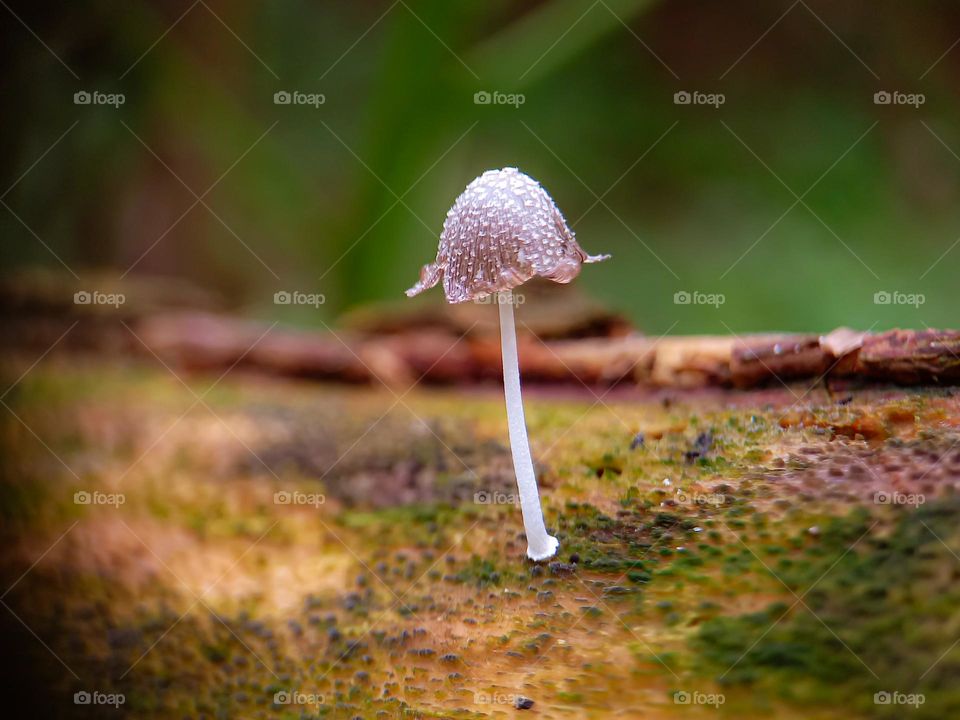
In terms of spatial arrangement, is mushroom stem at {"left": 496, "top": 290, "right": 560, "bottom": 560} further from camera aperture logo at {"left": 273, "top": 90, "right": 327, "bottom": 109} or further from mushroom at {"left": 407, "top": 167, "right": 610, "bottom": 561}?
camera aperture logo at {"left": 273, "top": 90, "right": 327, "bottom": 109}

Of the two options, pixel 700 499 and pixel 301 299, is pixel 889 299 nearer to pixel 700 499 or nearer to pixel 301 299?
pixel 700 499

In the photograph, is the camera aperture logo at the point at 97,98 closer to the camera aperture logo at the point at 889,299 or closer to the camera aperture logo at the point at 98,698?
the camera aperture logo at the point at 98,698

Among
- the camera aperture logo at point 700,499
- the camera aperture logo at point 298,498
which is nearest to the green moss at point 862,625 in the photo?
the camera aperture logo at point 700,499

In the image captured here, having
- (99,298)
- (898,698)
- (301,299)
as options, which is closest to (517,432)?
(898,698)

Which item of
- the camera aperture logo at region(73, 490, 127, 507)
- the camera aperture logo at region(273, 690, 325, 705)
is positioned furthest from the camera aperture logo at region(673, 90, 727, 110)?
the camera aperture logo at region(273, 690, 325, 705)

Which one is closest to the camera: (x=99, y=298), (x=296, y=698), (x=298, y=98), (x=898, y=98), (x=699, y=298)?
(x=296, y=698)

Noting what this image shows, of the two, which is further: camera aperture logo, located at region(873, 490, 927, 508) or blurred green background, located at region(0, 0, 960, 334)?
blurred green background, located at region(0, 0, 960, 334)

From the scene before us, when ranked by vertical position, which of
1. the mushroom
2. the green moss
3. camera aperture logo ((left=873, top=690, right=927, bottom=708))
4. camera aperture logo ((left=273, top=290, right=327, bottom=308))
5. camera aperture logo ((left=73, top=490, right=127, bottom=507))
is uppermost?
camera aperture logo ((left=273, top=290, right=327, bottom=308))
